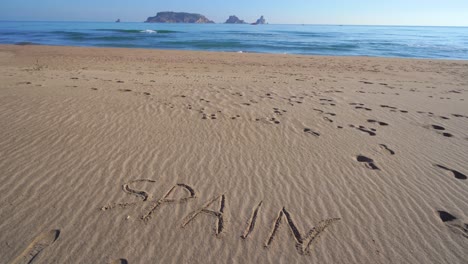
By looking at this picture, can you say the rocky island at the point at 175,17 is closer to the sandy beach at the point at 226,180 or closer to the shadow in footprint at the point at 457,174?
the sandy beach at the point at 226,180

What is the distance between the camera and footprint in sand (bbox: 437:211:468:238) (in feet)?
9.77

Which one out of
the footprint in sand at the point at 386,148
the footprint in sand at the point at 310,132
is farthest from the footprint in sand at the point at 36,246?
the footprint in sand at the point at 386,148

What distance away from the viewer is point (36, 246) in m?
2.63

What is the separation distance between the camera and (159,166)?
4082 mm

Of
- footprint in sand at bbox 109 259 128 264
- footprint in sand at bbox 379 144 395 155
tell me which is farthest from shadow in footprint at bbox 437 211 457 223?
footprint in sand at bbox 109 259 128 264

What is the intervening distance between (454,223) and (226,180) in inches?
102

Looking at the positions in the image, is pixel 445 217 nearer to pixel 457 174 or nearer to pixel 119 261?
pixel 457 174

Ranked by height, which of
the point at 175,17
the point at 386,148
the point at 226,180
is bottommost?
the point at 226,180

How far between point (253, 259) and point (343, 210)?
1.28 m

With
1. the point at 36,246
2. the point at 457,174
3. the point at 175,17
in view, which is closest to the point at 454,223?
the point at 457,174

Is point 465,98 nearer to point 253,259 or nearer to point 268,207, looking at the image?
point 268,207

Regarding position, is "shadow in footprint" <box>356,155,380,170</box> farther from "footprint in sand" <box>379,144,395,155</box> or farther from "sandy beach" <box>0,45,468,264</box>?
"footprint in sand" <box>379,144,395,155</box>

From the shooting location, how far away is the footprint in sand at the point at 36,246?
249 cm

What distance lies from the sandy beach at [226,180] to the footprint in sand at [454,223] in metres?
0.02
